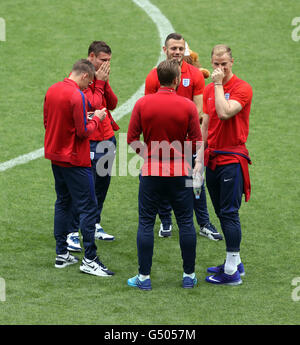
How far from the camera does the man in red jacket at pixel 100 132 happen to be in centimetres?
796

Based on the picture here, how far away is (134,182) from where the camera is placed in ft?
34.2

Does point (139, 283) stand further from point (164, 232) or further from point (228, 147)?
point (164, 232)

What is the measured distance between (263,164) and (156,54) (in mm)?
4195

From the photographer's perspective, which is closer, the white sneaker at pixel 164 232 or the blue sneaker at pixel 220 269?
the blue sneaker at pixel 220 269

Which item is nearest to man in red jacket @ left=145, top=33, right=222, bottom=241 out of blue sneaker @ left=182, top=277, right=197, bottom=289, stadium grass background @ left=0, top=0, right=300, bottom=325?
stadium grass background @ left=0, top=0, right=300, bottom=325

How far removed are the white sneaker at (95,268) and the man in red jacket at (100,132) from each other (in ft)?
2.32

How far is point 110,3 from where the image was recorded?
1591cm

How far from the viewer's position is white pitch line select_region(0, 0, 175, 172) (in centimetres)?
1086

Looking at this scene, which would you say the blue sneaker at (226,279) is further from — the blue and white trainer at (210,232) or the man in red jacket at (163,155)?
the blue and white trainer at (210,232)

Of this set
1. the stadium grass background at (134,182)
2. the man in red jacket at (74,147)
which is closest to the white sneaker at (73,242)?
the stadium grass background at (134,182)

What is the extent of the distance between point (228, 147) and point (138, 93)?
593 cm

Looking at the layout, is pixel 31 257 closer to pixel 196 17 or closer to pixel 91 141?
pixel 91 141

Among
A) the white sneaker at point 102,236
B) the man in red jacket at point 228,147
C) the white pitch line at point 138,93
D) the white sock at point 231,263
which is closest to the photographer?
the man in red jacket at point 228,147

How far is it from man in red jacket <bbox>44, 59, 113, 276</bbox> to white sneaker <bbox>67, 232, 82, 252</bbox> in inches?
24.7
